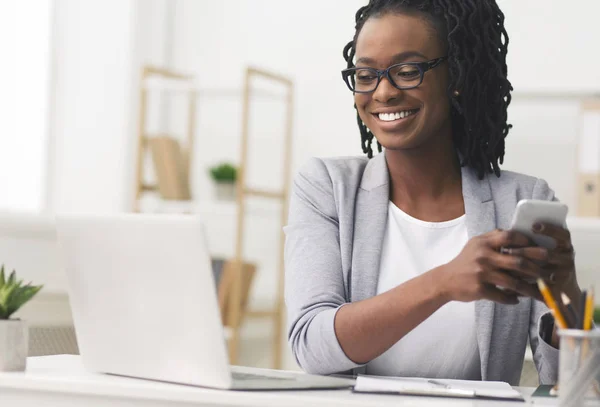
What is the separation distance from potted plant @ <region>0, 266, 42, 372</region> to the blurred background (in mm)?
2366

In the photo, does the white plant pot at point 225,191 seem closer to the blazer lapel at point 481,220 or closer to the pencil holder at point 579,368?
the blazer lapel at point 481,220

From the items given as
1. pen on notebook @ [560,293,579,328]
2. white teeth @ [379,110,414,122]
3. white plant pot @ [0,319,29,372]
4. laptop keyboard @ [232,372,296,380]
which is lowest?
laptop keyboard @ [232,372,296,380]

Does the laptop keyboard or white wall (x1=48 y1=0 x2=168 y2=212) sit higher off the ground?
white wall (x1=48 y1=0 x2=168 y2=212)

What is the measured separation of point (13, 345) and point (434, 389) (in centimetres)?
57

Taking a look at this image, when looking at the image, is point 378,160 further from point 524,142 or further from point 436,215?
point 524,142

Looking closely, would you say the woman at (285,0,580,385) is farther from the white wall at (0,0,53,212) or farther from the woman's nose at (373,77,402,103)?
the white wall at (0,0,53,212)

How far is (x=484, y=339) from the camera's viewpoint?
155 cm

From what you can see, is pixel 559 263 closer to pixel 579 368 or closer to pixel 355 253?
pixel 579 368

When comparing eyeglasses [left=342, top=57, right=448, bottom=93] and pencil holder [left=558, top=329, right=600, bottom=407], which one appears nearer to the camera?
pencil holder [left=558, top=329, right=600, bottom=407]

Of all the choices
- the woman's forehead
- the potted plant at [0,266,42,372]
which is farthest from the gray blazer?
the potted plant at [0,266,42,372]

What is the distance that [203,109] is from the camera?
418cm

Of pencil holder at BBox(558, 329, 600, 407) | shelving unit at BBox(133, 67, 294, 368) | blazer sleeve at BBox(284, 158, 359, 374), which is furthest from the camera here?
shelving unit at BBox(133, 67, 294, 368)

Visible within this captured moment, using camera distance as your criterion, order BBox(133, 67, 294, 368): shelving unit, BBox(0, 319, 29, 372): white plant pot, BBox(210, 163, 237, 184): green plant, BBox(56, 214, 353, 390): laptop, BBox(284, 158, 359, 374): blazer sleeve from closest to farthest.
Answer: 1. BBox(56, 214, 353, 390): laptop
2. BBox(0, 319, 29, 372): white plant pot
3. BBox(284, 158, 359, 374): blazer sleeve
4. BBox(133, 67, 294, 368): shelving unit
5. BBox(210, 163, 237, 184): green plant

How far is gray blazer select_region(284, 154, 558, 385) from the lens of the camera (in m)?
1.49
